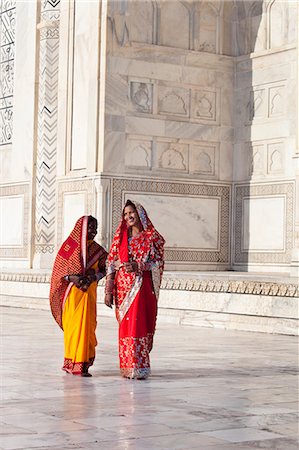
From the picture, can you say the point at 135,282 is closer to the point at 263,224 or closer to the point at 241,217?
the point at 263,224

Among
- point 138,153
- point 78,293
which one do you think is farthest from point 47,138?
point 78,293

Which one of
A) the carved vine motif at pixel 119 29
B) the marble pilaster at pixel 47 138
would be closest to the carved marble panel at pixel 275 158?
the carved vine motif at pixel 119 29

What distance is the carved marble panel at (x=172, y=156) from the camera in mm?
11094

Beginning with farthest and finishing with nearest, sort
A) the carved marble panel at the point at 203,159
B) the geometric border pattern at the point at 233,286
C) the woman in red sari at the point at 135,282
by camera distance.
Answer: the carved marble panel at the point at 203,159 < the geometric border pattern at the point at 233,286 < the woman in red sari at the point at 135,282

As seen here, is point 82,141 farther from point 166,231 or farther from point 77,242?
point 77,242

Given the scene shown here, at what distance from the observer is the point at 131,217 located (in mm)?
5277

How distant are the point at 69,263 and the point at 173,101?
6.04 metres

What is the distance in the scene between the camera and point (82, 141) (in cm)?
1114

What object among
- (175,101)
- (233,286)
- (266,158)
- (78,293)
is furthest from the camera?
(175,101)

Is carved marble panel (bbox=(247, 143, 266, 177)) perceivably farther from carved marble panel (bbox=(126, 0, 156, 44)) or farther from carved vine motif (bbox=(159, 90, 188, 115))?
carved marble panel (bbox=(126, 0, 156, 44))

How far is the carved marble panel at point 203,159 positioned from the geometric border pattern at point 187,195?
158 millimetres

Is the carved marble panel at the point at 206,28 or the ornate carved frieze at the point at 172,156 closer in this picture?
the ornate carved frieze at the point at 172,156

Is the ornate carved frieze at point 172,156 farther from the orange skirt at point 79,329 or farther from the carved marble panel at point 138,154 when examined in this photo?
the orange skirt at point 79,329

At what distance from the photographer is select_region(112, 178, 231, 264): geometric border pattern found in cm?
1075
